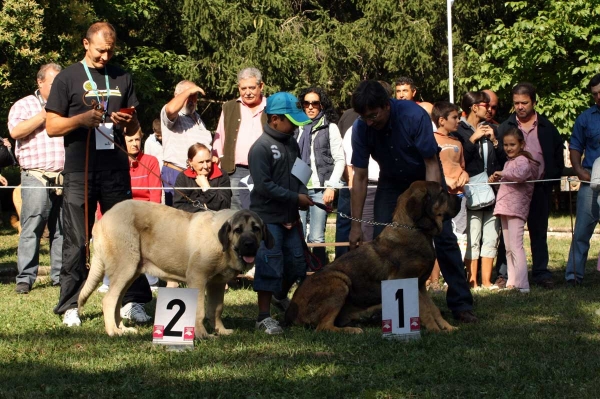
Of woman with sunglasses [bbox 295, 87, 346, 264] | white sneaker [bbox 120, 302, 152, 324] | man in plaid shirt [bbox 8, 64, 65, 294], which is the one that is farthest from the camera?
woman with sunglasses [bbox 295, 87, 346, 264]

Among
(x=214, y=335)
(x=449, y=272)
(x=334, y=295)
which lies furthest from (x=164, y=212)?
(x=449, y=272)

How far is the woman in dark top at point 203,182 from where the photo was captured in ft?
31.3

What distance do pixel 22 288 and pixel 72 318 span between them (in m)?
2.95

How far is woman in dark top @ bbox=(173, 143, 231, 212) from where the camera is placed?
31.3ft

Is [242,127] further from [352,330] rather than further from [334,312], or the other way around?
[352,330]

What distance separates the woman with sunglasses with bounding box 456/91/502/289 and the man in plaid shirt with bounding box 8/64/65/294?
16.1 feet

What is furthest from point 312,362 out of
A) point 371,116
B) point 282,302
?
point 282,302

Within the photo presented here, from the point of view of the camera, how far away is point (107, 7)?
24.9m

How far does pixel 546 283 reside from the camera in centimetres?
1000

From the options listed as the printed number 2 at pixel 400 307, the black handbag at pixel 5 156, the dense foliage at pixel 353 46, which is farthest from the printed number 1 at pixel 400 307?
the dense foliage at pixel 353 46

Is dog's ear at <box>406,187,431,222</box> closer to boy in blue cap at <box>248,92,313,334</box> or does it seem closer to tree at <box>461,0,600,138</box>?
boy in blue cap at <box>248,92,313,334</box>

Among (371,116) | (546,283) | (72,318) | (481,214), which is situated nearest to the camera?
(371,116)

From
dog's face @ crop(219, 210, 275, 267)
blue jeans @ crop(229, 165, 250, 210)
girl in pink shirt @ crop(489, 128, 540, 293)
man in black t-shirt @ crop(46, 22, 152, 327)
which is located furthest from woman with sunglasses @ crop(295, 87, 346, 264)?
dog's face @ crop(219, 210, 275, 267)

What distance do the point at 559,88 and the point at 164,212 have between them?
18.3 metres
